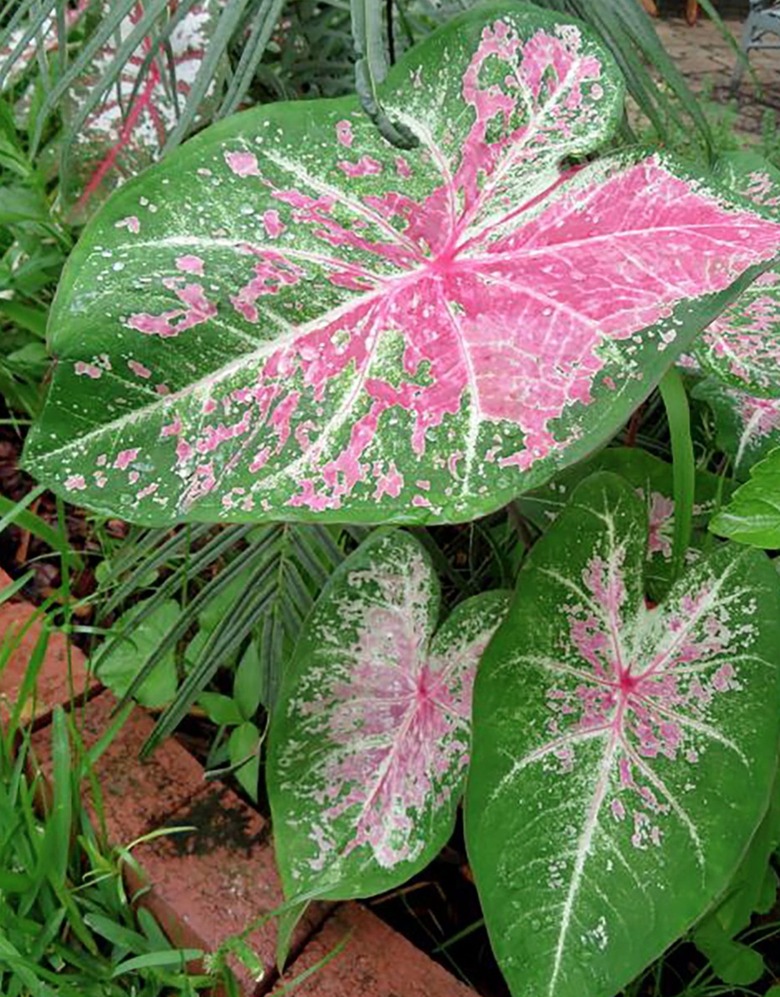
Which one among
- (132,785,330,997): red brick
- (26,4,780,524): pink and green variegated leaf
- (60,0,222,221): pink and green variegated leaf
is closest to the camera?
(26,4,780,524): pink and green variegated leaf

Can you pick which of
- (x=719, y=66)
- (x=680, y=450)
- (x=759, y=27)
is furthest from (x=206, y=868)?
(x=719, y=66)

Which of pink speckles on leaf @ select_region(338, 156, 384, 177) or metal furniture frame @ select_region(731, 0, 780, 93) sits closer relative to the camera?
pink speckles on leaf @ select_region(338, 156, 384, 177)

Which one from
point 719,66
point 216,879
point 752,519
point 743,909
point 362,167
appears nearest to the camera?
point 752,519

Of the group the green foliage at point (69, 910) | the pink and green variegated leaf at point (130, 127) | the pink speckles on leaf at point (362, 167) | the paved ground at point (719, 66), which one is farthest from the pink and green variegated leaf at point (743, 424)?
the paved ground at point (719, 66)

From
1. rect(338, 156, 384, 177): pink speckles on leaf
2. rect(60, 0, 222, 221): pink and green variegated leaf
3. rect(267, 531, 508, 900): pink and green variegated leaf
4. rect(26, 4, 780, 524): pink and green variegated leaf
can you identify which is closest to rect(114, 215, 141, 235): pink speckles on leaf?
rect(26, 4, 780, 524): pink and green variegated leaf

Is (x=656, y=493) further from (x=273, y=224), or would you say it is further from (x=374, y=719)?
(x=273, y=224)

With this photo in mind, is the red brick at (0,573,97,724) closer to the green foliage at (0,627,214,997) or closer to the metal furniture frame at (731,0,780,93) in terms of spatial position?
the green foliage at (0,627,214,997)
